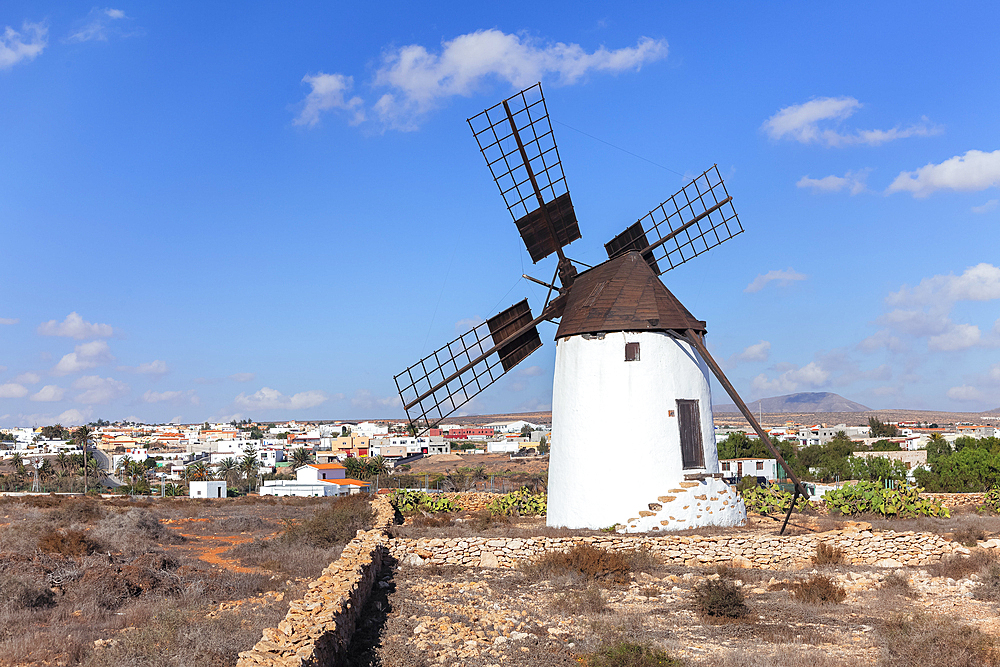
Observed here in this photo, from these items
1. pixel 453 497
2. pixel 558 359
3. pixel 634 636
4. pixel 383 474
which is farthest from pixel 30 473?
pixel 634 636

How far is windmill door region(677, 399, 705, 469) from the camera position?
17.2m

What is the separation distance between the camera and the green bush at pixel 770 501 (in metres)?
20.5

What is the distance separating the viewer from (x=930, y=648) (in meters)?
8.51

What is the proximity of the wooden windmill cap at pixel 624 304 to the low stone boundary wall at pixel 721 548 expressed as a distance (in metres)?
4.93

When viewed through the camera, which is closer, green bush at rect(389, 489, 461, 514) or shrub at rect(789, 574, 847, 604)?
shrub at rect(789, 574, 847, 604)

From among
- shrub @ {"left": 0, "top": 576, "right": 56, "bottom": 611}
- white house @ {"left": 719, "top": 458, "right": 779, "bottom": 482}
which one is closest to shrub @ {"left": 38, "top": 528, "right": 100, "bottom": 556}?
shrub @ {"left": 0, "top": 576, "right": 56, "bottom": 611}

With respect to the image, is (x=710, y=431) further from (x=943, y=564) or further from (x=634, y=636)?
(x=634, y=636)

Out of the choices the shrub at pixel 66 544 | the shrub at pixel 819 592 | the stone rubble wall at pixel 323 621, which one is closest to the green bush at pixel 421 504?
the shrub at pixel 66 544

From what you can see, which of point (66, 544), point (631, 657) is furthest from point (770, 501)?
point (66, 544)

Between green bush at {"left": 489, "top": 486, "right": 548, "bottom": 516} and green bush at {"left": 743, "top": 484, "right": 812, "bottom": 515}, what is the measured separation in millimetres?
5913

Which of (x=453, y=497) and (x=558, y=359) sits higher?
(x=558, y=359)

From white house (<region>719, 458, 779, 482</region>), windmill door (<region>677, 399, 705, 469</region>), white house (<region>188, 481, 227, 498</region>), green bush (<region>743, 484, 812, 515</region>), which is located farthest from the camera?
white house (<region>188, 481, 227, 498</region>)

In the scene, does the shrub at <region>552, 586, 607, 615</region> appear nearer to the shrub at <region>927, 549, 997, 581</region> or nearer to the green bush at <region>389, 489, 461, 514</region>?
the shrub at <region>927, 549, 997, 581</region>

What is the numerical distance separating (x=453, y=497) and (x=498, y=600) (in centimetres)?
1264
